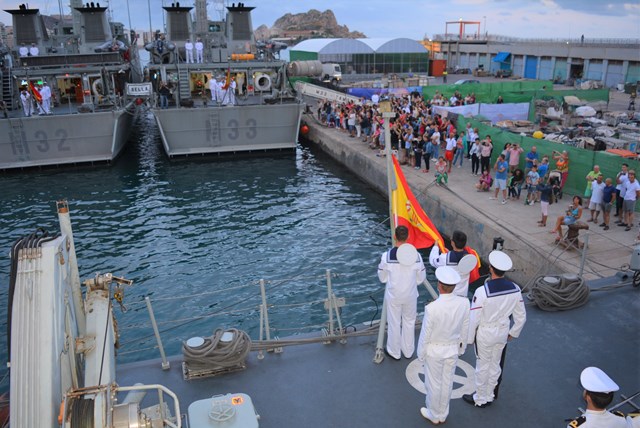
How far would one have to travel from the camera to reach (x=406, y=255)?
5.66 meters

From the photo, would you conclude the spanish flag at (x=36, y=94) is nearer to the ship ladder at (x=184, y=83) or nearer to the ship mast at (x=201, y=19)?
the ship ladder at (x=184, y=83)

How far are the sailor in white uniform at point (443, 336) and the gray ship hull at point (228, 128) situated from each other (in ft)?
66.1

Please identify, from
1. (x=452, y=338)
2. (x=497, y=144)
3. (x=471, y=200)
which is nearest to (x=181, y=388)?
(x=452, y=338)

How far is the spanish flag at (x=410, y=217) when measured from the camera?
255 inches

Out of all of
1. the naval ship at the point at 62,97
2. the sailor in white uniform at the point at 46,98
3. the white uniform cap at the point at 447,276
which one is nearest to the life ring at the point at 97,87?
the naval ship at the point at 62,97

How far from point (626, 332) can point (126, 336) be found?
844cm

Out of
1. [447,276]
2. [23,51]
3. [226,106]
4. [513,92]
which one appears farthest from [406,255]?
[23,51]

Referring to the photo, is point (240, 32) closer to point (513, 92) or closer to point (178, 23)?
point (178, 23)

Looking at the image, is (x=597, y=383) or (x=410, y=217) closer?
(x=597, y=383)

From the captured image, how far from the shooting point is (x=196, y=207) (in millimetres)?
17828

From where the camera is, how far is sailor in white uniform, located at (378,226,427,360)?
571cm

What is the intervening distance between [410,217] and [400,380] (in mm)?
2023

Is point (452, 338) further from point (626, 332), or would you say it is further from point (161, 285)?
point (161, 285)

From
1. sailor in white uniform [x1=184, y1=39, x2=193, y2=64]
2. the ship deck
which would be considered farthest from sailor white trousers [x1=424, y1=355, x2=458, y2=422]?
sailor in white uniform [x1=184, y1=39, x2=193, y2=64]
